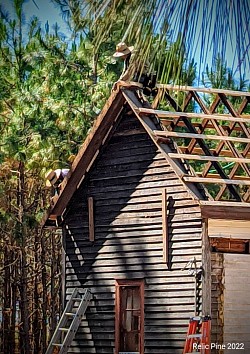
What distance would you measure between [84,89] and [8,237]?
7505 millimetres

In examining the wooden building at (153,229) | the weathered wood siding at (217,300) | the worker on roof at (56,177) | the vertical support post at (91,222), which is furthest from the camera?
the worker on roof at (56,177)

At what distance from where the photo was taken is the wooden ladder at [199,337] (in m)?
13.9

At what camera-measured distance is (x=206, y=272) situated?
1446cm

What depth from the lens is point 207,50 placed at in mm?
3473

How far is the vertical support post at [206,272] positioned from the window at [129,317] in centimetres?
160

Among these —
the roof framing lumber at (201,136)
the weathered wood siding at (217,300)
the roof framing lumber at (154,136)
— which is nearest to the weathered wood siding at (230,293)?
the weathered wood siding at (217,300)

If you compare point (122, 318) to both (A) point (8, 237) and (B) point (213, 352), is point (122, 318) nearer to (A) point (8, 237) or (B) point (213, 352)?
(B) point (213, 352)

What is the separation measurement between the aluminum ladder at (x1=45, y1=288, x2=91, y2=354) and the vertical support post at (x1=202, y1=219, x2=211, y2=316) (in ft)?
10.2

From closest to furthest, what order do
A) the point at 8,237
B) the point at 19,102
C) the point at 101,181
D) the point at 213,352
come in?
the point at 213,352, the point at 101,181, the point at 19,102, the point at 8,237

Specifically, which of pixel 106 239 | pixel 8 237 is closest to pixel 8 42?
pixel 8 237

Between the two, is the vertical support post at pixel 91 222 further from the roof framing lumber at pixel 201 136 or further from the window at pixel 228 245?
the window at pixel 228 245

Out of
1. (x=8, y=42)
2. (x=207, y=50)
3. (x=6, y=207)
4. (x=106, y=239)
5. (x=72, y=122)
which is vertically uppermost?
(x=8, y=42)

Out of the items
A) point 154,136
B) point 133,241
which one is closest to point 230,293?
point 133,241

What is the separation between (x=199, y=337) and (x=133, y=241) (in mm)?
2889
